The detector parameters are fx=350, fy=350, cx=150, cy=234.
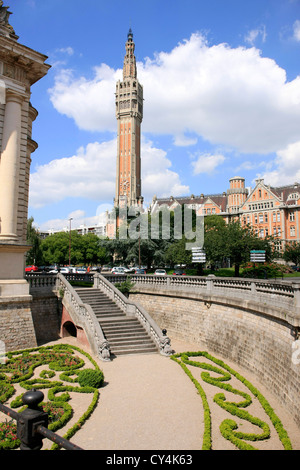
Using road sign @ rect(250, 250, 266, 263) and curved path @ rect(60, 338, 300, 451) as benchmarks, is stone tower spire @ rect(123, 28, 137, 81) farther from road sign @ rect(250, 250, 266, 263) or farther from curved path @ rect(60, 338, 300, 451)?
curved path @ rect(60, 338, 300, 451)

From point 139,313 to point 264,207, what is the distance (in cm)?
6418

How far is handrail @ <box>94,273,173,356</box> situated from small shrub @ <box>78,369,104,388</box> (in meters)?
5.48

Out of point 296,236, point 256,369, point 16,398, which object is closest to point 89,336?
point 16,398

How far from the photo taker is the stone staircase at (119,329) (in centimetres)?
1891

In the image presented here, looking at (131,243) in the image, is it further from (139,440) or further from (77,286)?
(139,440)

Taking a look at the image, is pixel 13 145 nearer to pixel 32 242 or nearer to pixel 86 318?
pixel 86 318

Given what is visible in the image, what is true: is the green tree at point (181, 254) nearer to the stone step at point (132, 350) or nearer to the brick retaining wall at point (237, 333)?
the brick retaining wall at point (237, 333)

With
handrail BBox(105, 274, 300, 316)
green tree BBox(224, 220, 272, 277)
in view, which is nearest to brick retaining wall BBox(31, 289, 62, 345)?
handrail BBox(105, 274, 300, 316)

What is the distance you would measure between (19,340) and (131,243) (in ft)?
130

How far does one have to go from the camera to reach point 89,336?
62.2 feet

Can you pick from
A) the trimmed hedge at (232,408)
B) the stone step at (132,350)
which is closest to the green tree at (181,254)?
the stone step at (132,350)

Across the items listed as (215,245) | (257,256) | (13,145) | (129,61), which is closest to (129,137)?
(129,61)

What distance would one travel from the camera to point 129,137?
11069 cm

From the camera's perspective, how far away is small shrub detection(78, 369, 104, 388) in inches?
534
